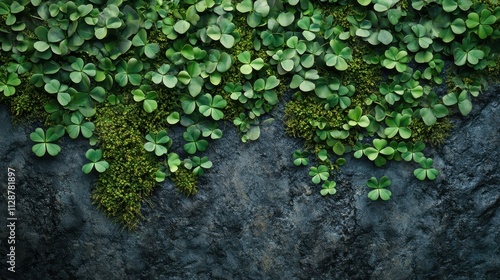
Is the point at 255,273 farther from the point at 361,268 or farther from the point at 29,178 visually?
the point at 29,178

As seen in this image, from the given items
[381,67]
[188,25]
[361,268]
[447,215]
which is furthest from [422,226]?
[188,25]

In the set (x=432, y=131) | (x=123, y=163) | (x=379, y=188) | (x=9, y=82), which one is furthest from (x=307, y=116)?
(x=9, y=82)

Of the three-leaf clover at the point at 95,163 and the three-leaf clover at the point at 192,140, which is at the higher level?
the three-leaf clover at the point at 192,140

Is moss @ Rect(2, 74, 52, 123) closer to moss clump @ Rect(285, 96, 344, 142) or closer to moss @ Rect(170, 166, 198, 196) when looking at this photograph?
moss @ Rect(170, 166, 198, 196)

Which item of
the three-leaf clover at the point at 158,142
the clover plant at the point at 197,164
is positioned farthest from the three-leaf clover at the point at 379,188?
the three-leaf clover at the point at 158,142

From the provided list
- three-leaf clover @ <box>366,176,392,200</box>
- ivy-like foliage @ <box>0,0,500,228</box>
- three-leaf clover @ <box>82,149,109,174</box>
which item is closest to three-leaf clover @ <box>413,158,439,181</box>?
ivy-like foliage @ <box>0,0,500,228</box>

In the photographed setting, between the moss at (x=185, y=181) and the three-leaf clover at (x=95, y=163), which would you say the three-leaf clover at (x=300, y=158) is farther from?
the three-leaf clover at (x=95, y=163)
